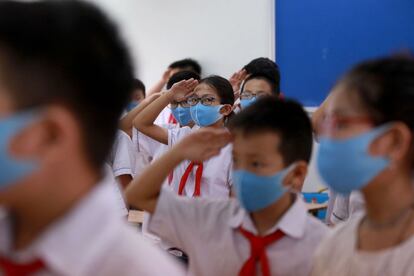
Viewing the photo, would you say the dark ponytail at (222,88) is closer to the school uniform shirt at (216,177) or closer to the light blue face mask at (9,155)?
the school uniform shirt at (216,177)

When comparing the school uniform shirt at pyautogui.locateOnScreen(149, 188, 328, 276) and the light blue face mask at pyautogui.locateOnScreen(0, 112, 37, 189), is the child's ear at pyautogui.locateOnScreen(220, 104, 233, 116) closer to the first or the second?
the school uniform shirt at pyautogui.locateOnScreen(149, 188, 328, 276)

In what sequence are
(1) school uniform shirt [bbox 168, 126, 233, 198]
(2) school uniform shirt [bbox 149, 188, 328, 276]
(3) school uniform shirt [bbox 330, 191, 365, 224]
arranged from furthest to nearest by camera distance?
(1) school uniform shirt [bbox 168, 126, 233, 198], (3) school uniform shirt [bbox 330, 191, 365, 224], (2) school uniform shirt [bbox 149, 188, 328, 276]

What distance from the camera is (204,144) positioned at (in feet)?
5.16

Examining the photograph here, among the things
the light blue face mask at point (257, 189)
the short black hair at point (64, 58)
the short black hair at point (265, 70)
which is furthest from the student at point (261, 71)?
→ the short black hair at point (64, 58)

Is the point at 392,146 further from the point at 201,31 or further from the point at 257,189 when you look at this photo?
the point at 201,31

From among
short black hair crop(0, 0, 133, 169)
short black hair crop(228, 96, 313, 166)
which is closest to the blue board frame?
short black hair crop(228, 96, 313, 166)

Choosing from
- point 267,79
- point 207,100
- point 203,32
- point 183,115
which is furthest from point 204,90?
point 203,32

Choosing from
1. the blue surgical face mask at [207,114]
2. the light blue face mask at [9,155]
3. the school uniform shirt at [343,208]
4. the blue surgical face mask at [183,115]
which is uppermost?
the light blue face mask at [9,155]

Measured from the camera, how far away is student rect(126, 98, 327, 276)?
1472 mm

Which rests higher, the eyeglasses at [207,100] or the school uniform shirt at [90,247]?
the school uniform shirt at [90,247]

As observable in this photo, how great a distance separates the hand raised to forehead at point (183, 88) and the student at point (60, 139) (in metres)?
1.92

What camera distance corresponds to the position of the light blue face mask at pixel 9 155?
804 mm

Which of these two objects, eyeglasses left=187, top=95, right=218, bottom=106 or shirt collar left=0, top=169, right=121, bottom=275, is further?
eyeglasses left=187, top=95, right=218, bottom=106

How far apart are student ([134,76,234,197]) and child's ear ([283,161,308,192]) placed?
36.5 inches
